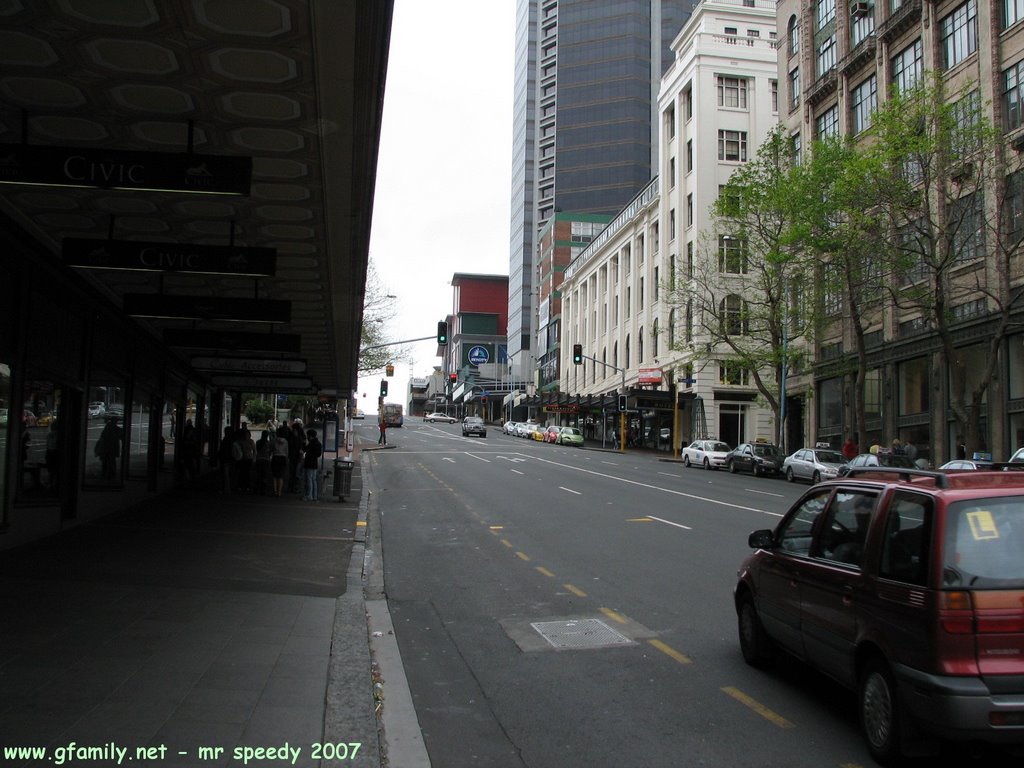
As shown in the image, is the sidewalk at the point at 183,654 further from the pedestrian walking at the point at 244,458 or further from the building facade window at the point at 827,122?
the building facade window at the point at 827,122

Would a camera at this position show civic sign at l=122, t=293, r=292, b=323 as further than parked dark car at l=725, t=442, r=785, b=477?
No

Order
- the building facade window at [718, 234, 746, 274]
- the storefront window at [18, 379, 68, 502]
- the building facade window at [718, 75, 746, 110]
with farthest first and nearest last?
the building facade window at [718, 75, 746, 110]
the building facade window at [718, 234, 746, 274]
the storefront window at [18, 379, 68, 502]

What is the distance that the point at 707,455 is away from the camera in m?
42.1

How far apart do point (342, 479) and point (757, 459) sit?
71.4 feet

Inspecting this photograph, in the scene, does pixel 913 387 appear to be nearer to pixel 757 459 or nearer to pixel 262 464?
pixel 757 459

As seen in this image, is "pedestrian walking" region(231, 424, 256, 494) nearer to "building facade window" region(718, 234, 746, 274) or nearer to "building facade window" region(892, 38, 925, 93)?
"building facade window" region(718, 234, 746, 274)

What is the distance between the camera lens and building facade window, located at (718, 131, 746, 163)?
58.0m

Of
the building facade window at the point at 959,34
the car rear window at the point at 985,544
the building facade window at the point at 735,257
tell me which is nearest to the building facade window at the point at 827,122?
the building facade window at the point at 735,257

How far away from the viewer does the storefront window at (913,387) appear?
3491cm

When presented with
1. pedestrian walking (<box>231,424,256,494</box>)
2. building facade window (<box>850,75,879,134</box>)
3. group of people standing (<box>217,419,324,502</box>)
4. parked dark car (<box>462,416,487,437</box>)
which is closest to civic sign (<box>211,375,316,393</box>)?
group of people standing (<box>217,419,324,502</box>)

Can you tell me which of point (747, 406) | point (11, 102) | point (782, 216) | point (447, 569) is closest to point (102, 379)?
point (447, 569)

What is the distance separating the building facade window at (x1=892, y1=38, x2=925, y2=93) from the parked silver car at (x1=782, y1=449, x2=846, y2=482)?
14.9 meters

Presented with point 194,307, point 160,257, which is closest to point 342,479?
point 194,307

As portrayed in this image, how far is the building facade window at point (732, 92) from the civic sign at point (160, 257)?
178ft
